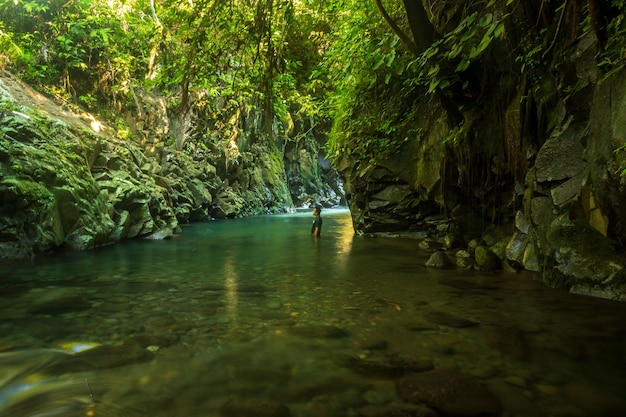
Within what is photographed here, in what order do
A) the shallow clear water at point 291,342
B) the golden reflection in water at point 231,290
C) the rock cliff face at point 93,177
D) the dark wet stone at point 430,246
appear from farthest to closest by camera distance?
the dark wet stone at point 430,246 → the rock cliff face at point 93,177 → the golden reflection in water at point 231,290 → the shallow clear water at point 291,342

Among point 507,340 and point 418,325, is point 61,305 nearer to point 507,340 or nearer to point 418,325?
point 418,325

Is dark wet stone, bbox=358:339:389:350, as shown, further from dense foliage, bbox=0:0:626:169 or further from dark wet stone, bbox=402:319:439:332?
dense foliage, bbox=0:0:626:169

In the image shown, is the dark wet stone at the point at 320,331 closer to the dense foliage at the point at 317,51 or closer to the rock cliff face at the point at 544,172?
the dense foliage at the point at 317,51

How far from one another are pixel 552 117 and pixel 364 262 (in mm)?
3841

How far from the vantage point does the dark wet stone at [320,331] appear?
10.9 feet

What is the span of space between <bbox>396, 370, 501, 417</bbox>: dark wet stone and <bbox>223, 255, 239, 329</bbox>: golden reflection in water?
179 centimetres

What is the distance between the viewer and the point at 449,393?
228cm

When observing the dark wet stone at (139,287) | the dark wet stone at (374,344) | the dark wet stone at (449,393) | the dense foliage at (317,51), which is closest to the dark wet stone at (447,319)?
the dark wet stone at (374,344)

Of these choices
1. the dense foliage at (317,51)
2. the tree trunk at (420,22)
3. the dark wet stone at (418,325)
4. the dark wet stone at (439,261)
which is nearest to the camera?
the dark wet stone at (418,325)

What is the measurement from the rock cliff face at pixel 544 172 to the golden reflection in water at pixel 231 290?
3865 mm

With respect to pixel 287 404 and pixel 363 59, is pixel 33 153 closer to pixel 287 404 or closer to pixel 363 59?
pixel 363 59

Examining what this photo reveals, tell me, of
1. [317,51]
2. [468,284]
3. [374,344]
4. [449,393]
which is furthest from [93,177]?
[449,393]

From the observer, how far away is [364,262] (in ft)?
23.9

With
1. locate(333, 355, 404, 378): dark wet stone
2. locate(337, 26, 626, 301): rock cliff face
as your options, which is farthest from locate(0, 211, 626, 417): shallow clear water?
locate(337, 26, 626, 301): rock cliff face
